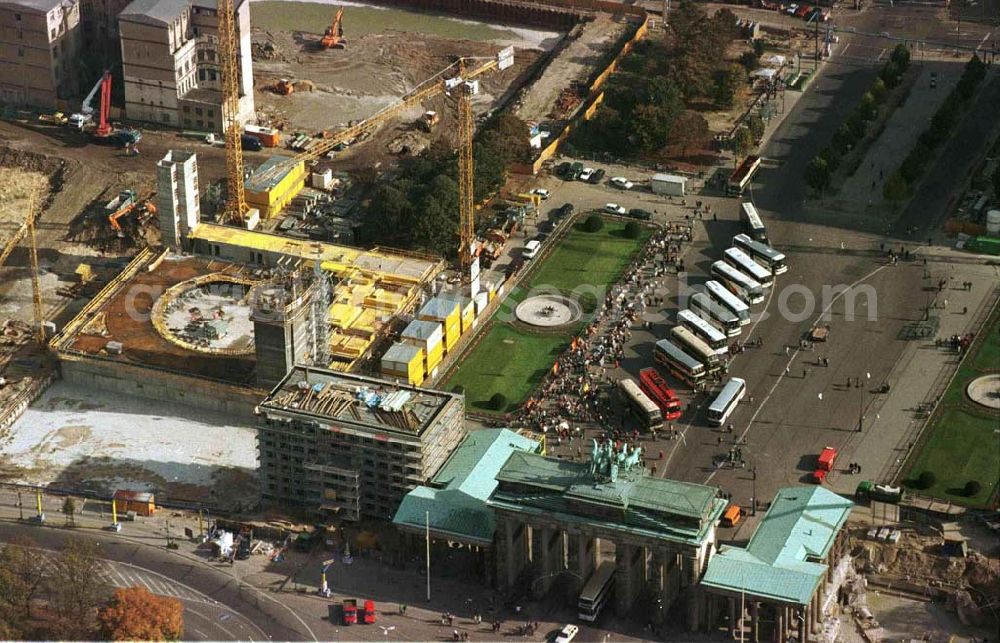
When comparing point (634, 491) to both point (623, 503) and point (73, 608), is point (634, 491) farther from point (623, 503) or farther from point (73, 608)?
point (73, 608)

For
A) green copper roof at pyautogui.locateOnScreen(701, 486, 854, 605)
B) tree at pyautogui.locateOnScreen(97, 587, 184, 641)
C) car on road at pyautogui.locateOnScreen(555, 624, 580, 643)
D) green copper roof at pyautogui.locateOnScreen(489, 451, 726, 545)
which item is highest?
green copper roof at pyautogui.locateOnScreen(489, 451, 726, 545)

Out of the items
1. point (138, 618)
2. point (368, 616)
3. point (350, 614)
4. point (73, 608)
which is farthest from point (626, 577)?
point (73, 608)

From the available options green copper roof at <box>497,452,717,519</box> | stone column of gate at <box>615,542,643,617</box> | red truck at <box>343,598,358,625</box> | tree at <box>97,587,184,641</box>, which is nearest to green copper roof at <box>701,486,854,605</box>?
green copper roof at <box>497,452,717,519</box>

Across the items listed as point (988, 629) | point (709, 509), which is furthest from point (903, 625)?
point (709, 509)

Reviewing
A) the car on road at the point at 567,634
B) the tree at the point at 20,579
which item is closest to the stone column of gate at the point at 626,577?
the car on road at the point at 567,634

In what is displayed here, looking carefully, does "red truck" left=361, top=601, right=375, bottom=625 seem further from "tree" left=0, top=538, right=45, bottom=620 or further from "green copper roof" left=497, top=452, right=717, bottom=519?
"tree" left=0, top=538, right=45, bottom=620

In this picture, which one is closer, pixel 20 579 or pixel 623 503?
pixel 623 503

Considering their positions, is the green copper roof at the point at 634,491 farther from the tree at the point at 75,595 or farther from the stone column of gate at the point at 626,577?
the tree at the point at 75,595
